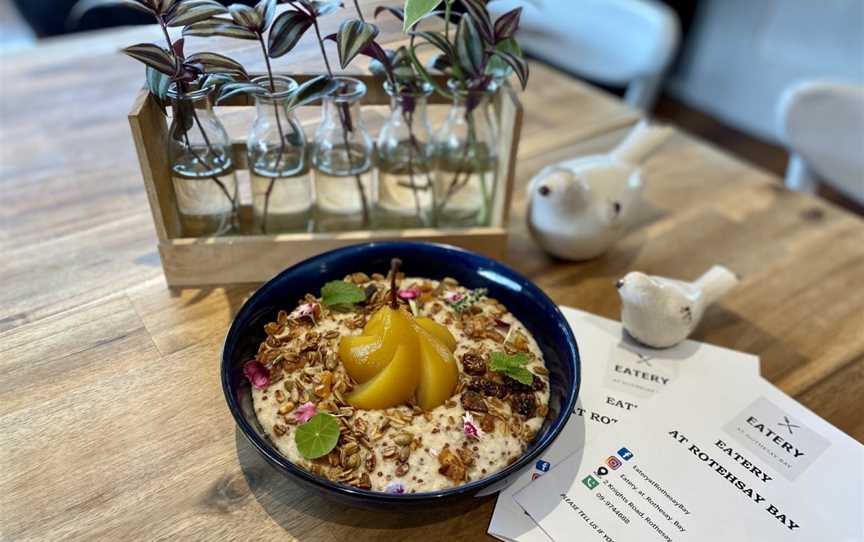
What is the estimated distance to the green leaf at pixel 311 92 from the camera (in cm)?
82

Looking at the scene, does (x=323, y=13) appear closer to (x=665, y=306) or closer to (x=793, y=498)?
(x=665, y=306)

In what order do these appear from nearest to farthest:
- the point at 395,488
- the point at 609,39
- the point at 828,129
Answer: the point at 395,488
the point at 828,129
the point at 609,39

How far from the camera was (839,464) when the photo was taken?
794 millimetres

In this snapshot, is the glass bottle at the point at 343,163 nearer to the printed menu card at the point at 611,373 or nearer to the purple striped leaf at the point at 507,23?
the purple striped leaf at the point at 507,23

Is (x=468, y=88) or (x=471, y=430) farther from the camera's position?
(x=468, y=88)

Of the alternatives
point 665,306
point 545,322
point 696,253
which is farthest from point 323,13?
point 696,253

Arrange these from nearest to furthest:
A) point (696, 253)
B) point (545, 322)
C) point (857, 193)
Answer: point (545, 322) → point (696, 253) → point (857, 193)

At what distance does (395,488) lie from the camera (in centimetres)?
67

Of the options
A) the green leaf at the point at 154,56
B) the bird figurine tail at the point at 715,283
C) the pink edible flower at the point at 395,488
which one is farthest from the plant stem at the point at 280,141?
the bird figurine tail at the point at 715,283

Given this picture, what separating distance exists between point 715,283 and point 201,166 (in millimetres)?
744

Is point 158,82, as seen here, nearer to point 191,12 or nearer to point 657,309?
point 191,12

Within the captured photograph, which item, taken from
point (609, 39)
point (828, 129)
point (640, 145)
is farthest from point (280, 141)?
point (609, 39)

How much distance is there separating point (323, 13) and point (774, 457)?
2.46 feet

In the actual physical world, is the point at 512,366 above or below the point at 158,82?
below
